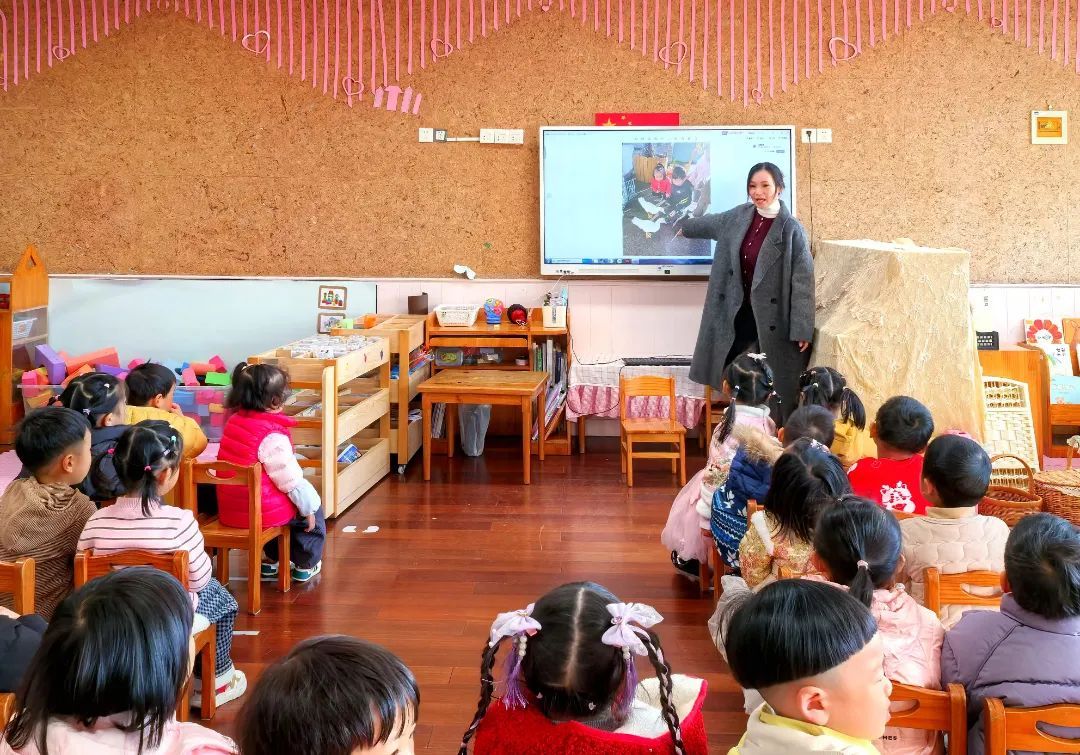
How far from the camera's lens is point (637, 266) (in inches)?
264

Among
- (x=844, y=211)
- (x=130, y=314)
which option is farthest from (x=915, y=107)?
(x=130, y=314)

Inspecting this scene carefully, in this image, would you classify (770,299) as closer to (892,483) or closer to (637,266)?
(637,266)

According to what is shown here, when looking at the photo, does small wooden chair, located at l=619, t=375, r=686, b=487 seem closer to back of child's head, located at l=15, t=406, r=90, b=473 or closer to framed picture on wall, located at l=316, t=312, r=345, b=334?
framed picture on wall, located at l=316, t=312, r=345, b=334

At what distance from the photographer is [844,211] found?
6.64 metres

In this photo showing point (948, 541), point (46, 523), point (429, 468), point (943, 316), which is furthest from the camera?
point (429, 468)

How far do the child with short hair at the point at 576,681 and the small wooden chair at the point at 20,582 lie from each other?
1.16m

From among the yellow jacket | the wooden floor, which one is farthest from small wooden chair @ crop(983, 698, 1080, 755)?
the yellow jacket

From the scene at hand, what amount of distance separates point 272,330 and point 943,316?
411cm

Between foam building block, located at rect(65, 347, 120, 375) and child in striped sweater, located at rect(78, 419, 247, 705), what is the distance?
3807 mm

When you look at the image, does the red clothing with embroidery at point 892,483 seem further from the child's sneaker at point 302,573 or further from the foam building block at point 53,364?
the foam building block at point 53,364

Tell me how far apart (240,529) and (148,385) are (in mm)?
699

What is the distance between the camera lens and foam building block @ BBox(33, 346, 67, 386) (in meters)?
6.43

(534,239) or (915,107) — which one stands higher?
(915,107)

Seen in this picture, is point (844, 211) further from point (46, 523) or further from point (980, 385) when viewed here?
point (46, 523)
